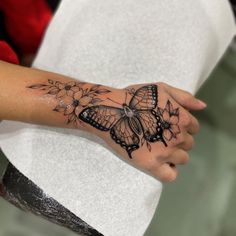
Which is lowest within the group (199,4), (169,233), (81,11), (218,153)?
(169,233)

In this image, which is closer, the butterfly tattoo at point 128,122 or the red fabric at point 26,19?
the butterfly tattoo at point 128,122

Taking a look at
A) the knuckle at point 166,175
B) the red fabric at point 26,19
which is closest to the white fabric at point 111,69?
the knuckle at point 166,175

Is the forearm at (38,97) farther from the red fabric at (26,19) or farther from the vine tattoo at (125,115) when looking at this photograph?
the red fabric at (26,19)

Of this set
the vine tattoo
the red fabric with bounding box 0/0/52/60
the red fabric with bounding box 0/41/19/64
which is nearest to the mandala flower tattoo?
the vine tattoo

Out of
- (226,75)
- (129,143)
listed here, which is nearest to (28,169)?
(129,143)

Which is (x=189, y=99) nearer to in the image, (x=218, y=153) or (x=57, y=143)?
(x=57, y=143)

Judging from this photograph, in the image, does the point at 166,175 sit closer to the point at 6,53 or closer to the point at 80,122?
the point at 80,122

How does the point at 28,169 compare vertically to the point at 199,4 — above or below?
below
